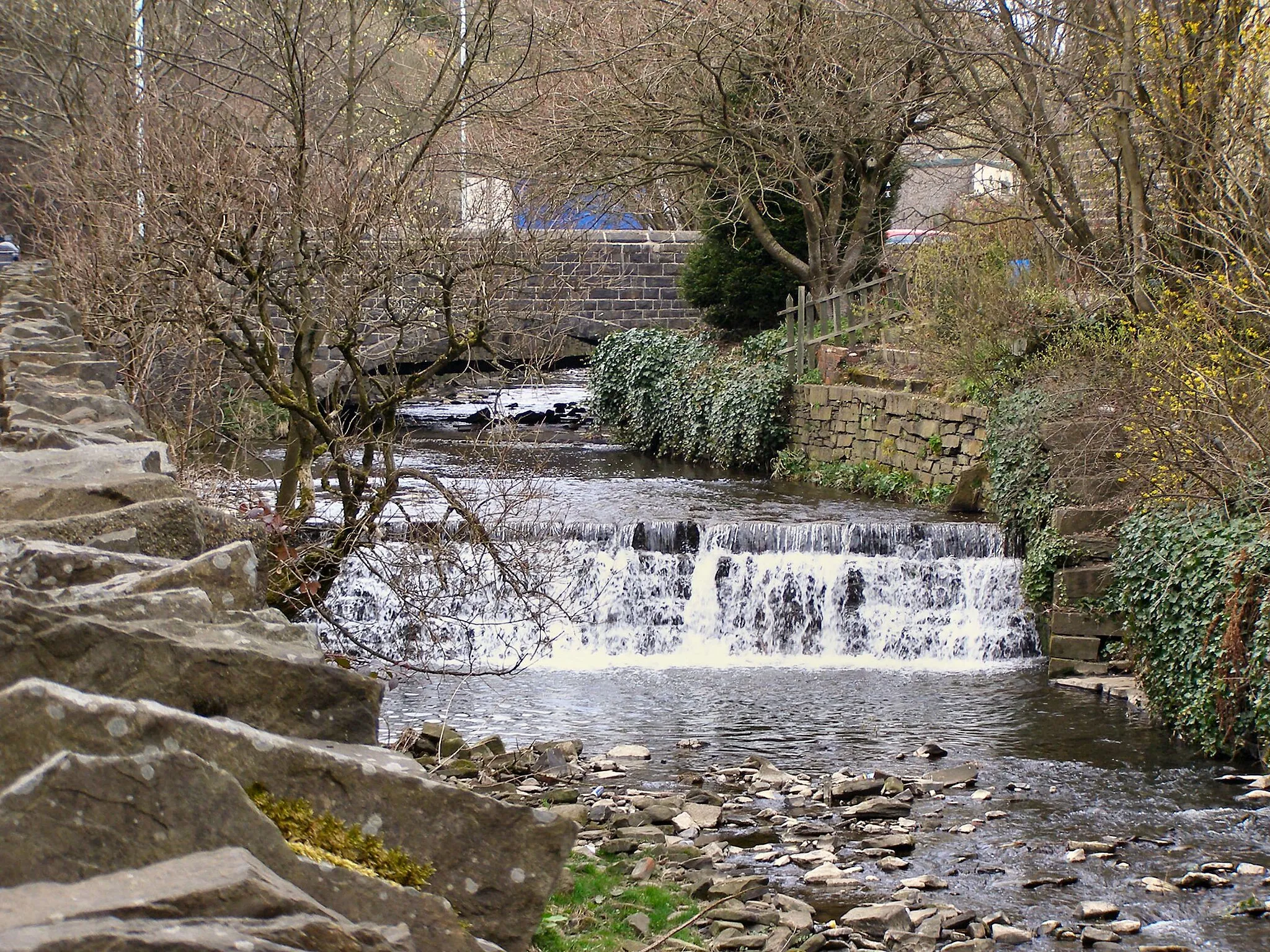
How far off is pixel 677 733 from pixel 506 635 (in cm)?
361

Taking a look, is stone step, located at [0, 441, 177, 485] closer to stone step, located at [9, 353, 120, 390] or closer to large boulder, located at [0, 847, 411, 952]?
large boulder, located at [0, 847, 411, 952]

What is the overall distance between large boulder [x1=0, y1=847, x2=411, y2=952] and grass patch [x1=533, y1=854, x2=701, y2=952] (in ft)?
9.43

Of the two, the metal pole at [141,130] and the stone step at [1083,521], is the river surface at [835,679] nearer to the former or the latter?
the stone step at [1083,521]

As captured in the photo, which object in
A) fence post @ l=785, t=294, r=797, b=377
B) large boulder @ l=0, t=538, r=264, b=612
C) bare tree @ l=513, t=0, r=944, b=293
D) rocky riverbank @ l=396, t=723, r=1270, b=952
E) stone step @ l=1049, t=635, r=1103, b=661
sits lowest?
rocky riverbank @ l=396, t=723, r=1270, b=952

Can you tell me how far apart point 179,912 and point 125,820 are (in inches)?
9.9

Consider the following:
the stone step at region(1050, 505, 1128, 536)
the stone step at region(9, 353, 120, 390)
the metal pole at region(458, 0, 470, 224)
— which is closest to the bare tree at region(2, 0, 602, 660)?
the metal pole at region(458, 0, 470, 224)

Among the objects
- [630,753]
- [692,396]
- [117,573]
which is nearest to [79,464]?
[117,573]

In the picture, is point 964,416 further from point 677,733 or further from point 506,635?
point 677,733

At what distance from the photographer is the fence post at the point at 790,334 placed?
70.2 feet

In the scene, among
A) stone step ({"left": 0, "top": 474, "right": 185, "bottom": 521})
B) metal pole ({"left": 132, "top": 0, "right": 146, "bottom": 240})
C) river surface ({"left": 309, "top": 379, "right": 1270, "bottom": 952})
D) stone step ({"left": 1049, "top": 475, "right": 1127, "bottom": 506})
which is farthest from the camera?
stone step ({"left": 1049, "top": 475, "right": 1127, "bottom": 506})

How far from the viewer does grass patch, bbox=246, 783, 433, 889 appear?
2244mm

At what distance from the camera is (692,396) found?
22.9 meters

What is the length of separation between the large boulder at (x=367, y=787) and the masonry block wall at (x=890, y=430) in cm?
1399

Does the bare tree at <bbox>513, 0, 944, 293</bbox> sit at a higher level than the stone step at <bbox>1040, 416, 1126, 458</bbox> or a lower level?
higher
